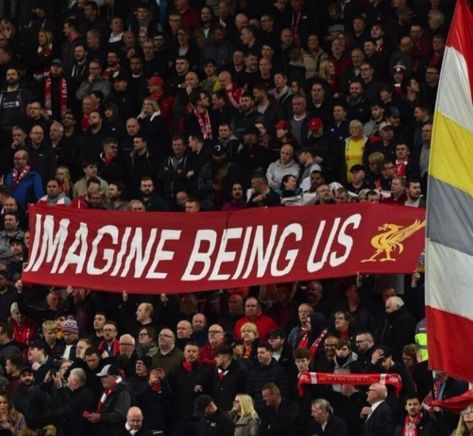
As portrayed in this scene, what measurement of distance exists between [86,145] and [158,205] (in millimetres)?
2458

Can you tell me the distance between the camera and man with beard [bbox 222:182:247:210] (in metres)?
21.1

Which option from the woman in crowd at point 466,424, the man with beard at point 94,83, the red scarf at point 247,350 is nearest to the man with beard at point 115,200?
the man with beard at point 94,83

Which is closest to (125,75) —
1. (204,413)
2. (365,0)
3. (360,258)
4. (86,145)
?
(86,145)

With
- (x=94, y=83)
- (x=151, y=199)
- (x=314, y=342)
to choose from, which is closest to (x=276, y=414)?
(x=314, y=342)

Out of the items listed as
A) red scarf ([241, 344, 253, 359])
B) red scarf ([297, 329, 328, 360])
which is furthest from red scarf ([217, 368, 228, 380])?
red scarf ([297, 329, 328, 360])

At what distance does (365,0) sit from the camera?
25.4 m

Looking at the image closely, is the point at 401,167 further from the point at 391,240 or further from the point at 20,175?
the point at 20,175

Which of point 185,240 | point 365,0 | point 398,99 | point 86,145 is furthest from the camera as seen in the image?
point 365,0

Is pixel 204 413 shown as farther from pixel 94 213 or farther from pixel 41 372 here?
pixel 94 213

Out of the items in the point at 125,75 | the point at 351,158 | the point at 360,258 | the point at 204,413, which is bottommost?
the point at 204,413

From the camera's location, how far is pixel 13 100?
2516 centimetres

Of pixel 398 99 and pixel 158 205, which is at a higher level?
pixel 398 99

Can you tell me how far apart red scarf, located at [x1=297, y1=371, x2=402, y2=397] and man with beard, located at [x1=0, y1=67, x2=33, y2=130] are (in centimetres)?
874

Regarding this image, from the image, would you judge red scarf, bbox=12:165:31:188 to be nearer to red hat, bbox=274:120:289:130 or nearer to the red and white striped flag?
red hat, bbox=274:120:289:130
